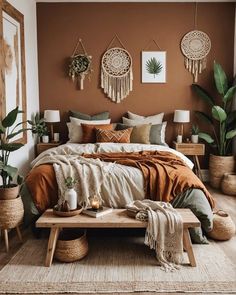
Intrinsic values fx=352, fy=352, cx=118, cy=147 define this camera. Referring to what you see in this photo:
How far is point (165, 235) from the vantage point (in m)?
2.96

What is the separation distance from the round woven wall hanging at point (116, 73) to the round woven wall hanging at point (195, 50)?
0.93 m

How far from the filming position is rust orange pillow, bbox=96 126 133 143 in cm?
499

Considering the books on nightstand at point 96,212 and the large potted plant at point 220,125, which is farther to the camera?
the large potted plant at point 220,125

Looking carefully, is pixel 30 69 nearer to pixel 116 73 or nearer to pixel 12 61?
pixel 12 61

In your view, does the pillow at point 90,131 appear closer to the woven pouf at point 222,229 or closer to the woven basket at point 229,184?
the woven basket at point 229,184

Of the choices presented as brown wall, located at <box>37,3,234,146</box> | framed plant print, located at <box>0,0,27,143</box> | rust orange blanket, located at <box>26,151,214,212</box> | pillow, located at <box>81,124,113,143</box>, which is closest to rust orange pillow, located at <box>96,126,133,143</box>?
pillow, located at <box>81,124,113,143</box>

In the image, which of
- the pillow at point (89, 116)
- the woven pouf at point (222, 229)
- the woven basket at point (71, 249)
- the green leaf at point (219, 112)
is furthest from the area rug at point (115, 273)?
the pillow at point (89, 116)

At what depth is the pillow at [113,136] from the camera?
499cm

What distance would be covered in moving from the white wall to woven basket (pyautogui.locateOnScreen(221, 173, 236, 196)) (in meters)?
2.89

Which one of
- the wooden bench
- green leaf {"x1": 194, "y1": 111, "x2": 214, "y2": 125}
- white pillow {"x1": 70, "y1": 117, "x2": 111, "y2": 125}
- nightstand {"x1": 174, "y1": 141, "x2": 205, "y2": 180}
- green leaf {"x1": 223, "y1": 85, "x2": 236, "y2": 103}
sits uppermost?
green leaf {"x1": 223, "y1": 85, "x2": 236, "y2": 103}

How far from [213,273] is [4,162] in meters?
2.06

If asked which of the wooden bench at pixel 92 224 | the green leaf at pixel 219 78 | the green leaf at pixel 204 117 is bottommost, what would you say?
the wooden bench at pixel 92 224

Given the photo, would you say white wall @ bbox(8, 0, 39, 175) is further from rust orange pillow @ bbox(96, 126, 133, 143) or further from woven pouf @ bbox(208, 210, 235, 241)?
woven pouf @ bbox(208, 210, 235, 241)

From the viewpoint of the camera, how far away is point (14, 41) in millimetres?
4480
